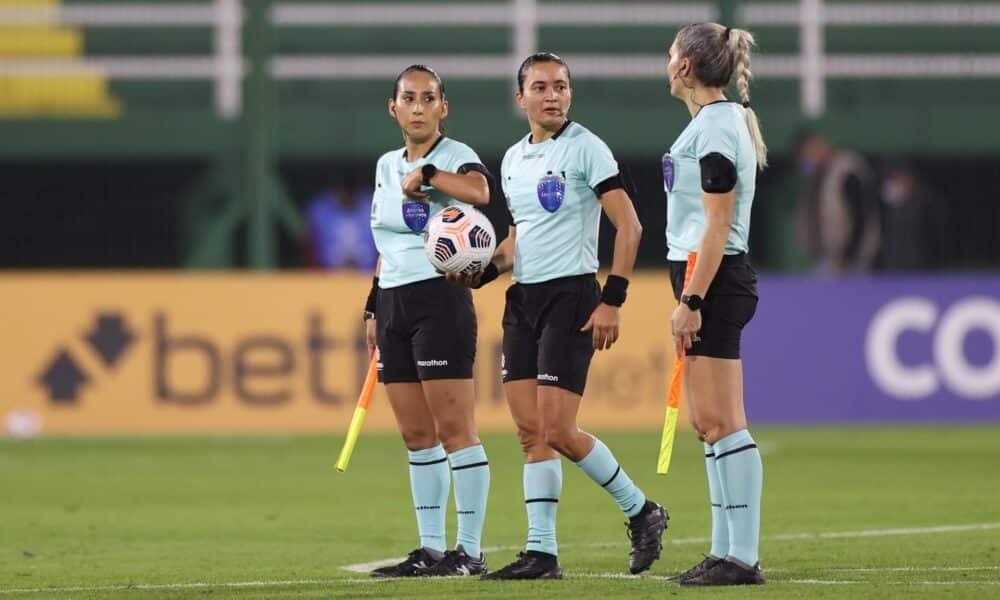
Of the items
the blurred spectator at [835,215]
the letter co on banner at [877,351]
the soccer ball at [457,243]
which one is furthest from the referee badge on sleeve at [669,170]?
the blurred spectator at [835,215]

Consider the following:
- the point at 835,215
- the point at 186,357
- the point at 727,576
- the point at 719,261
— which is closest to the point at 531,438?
the point at 727,576

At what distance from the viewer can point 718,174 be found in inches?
294

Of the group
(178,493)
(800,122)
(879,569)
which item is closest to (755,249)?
(800,122)

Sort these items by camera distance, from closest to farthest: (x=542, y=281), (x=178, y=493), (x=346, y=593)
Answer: (x=346, y=593) < (x=542, y=281) < (x=178, y=493)

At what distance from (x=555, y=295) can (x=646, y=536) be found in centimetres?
106

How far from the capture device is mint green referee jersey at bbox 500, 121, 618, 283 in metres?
8.02

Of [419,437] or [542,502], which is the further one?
[419,437]

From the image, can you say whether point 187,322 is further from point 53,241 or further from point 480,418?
point 53,241

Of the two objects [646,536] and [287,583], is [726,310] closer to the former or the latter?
[646,536]

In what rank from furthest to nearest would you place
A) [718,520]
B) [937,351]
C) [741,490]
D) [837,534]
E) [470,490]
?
[937,351]
[837,534]
[470,490]
[718,520]
[741,490]

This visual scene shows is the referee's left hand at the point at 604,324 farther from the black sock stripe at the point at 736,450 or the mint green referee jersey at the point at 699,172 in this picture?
the black sock stripe at the point at 736,450

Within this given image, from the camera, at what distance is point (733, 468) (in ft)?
24.8

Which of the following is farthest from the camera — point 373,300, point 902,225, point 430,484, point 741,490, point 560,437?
point 902,225

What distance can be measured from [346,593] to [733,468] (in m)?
1.54
